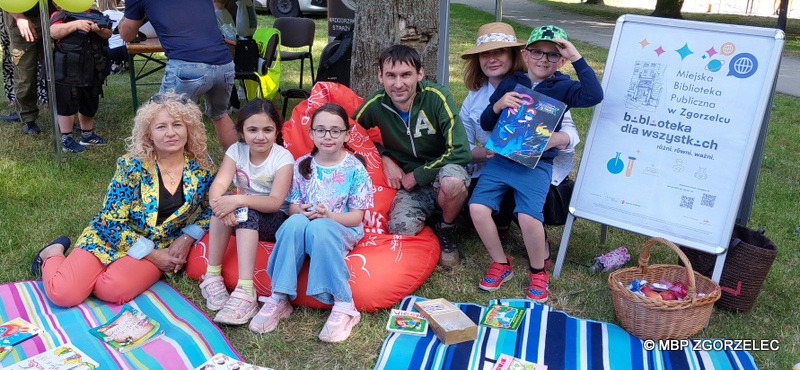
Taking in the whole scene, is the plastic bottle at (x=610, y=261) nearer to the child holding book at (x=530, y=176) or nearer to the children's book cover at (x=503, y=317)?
the child holding book at (x=530, y=176)

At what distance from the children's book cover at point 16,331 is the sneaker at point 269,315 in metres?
0.96

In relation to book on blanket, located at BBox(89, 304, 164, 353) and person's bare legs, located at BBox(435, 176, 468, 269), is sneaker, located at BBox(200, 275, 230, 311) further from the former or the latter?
person's bare legs, located at BBox(435, 176, 468, 269)

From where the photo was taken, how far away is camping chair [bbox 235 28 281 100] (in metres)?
6.28

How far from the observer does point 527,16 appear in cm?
1900

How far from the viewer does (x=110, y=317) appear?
3.13 meters

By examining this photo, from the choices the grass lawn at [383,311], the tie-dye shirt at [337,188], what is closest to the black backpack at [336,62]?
the grass lawn at [383,311]

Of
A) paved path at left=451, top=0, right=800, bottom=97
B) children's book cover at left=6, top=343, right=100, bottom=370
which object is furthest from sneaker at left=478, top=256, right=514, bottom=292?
paved path at left=451, top=0, right=800, bottom=97

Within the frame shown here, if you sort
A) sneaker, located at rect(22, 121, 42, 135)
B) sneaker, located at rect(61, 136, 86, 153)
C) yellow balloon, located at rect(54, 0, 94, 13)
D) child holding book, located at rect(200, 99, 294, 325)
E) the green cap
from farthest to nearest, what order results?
sneaker, located at rect(22, 121, 42, 135) → sneaker, located at rect(61, 136, 86, 153) → yellow balloon, located at rect(54, 0, 94, 13) → the green cap → child holding book, located at rect(200, 99, 294, 325)

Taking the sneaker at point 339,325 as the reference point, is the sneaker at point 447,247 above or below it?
above

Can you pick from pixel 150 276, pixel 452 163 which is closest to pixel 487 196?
pixel 452 163

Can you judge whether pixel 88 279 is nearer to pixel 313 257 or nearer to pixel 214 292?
pixel 214 292

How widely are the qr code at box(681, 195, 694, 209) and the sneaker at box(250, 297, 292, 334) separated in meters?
2.02

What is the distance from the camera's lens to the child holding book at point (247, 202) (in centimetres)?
315

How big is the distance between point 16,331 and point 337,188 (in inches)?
61.7
